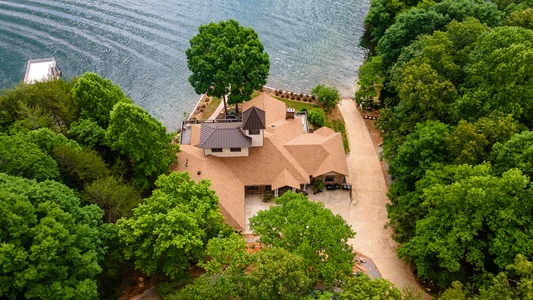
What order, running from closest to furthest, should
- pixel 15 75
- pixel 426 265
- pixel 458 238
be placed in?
pixel 458 238 < pixel 426 265 < pixel 15 75

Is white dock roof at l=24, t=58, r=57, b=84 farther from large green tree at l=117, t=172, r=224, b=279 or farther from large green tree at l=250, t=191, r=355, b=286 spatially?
large green tree at l=250, t=191, r=355, b=286

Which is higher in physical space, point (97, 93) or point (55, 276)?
point (97, 93)

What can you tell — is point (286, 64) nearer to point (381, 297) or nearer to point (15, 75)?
point (15, 75)

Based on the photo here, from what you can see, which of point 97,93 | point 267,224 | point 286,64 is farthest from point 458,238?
point 286,64

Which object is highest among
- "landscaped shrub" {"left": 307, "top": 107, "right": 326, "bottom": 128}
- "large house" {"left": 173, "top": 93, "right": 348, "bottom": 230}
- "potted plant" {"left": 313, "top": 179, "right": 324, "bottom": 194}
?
"landscaped shrub" {"left": 307, "top": 107, "right": 326, "bottom": 128}

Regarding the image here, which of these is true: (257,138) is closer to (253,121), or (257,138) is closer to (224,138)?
(253,121)

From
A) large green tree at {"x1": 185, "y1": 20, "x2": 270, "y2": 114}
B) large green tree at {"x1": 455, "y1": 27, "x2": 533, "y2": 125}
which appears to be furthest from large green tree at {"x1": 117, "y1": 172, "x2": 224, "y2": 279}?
large green tree at {"x1": 455, "y1": 27, "x2": 533, "y2": 125}

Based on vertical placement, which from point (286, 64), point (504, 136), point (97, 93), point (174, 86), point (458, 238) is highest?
point (286, 64)
